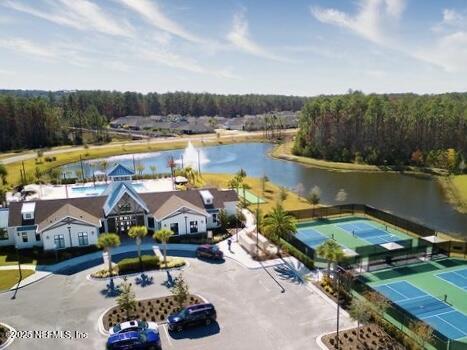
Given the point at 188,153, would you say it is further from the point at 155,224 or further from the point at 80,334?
the point at 80,334

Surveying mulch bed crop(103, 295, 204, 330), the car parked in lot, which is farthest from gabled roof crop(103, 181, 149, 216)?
mulch bed crop(103, 295, 204, 330)

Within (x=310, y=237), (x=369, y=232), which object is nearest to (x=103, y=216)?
(x=310, y=237)

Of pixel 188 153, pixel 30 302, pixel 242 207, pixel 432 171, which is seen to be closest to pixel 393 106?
pixel 432 171

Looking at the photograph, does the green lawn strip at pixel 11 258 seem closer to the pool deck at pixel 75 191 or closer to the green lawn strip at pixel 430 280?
the pool deck at pixel 75 191

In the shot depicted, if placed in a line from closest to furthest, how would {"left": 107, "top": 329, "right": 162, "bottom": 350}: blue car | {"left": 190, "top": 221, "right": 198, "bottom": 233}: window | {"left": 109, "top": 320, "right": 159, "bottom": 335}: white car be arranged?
{"left": 107, "top": 329, "right": 162, "bottom": 350}: blue car → {"left": 109, "top": 320, "right": 159, "bottom": 335}: white car → {"left": 190, "top": 221, "right": 198, "bottom": 233}: window

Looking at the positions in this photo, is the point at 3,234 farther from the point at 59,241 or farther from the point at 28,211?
the point at 59,241

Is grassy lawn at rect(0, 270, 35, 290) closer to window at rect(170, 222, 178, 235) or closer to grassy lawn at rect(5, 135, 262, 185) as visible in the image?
window at rect(170, 222, 178, 235)

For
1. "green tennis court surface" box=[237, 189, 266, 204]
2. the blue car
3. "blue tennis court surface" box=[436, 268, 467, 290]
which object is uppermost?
the blue car

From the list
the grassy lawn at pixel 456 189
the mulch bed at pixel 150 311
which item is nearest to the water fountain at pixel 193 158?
the grassy lawn at pixel 456 189
